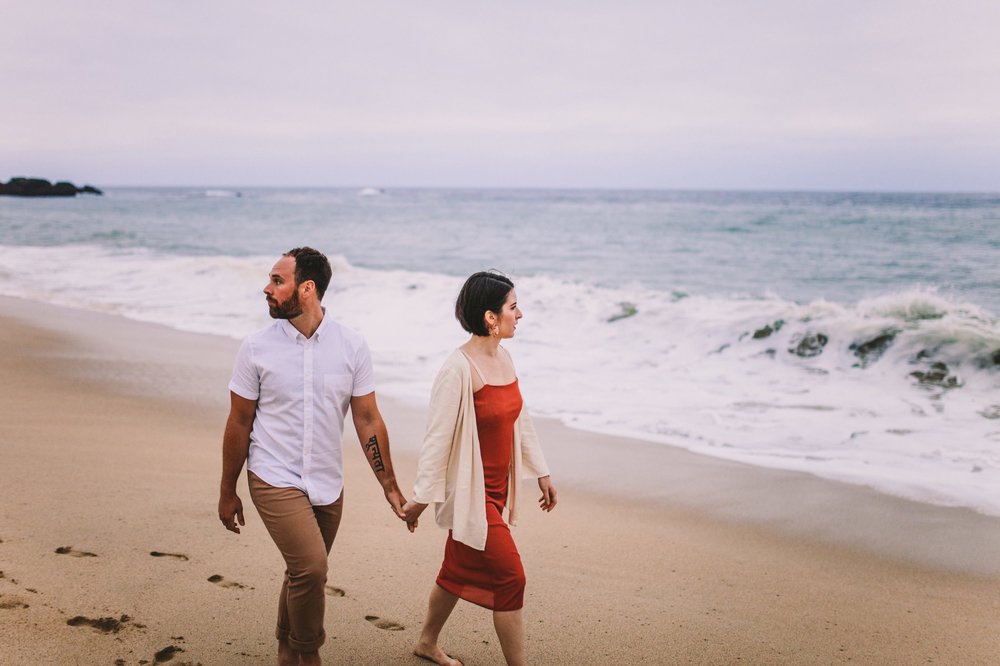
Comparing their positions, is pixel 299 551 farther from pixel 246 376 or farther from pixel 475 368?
pixel 475 368

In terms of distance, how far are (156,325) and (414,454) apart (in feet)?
28.2

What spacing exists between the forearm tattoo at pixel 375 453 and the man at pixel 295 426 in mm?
142

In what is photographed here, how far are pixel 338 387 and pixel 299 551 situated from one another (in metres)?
0.65

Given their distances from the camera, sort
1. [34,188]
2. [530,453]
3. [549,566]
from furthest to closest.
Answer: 1. [34,188]
2. [549,566]
3. [530,453]

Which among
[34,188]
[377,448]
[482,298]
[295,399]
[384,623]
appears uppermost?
[34,188]

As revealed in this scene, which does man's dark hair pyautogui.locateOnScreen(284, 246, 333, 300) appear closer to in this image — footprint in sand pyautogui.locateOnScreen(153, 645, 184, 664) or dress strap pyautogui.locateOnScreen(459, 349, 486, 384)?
dress strap pyautogui.locateOnScreen(459, 349, 486, 384)

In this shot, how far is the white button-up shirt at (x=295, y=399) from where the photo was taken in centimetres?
295

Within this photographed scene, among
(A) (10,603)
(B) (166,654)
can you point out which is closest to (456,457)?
(B) (166,654)

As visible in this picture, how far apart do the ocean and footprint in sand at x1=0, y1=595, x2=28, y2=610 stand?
18.5 feet

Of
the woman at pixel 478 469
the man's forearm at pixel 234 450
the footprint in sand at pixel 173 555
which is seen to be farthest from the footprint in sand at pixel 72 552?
the woman at pixel 478 469

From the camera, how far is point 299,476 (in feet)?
9.87

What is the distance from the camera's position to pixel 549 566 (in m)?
4.51

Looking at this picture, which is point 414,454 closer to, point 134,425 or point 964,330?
point 134,425

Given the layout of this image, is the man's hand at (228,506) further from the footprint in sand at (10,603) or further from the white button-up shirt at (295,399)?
the footprint in sand at (10,603)
